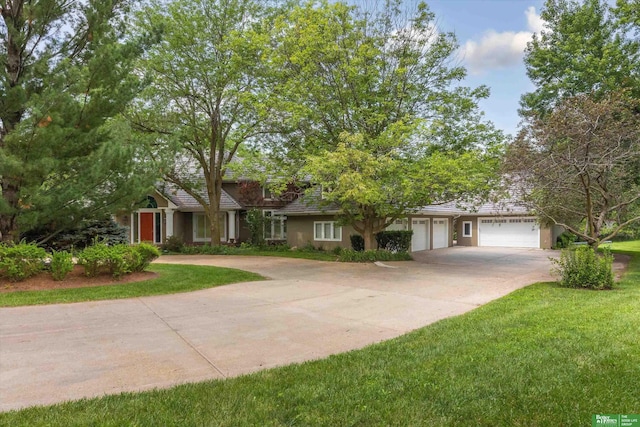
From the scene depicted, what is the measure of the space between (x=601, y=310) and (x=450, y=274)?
6008 mm

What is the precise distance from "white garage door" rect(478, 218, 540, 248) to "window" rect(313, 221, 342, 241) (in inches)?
487

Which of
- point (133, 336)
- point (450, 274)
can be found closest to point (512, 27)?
point (450, 274)

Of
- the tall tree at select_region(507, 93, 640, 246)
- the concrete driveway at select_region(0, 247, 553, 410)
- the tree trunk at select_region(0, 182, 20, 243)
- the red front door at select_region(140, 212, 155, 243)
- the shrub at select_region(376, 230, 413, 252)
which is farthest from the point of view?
the red front door at select_region(140, 212, 155, 243)

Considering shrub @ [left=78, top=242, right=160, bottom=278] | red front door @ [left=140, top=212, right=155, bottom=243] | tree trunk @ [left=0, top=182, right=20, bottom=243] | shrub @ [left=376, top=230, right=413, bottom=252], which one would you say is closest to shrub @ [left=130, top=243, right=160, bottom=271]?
shrub @ [left=78, top=242, right=160, bottom=278]

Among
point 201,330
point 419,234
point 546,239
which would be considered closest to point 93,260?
point 201,330

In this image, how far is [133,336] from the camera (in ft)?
18.9

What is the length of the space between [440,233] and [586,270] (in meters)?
16.7

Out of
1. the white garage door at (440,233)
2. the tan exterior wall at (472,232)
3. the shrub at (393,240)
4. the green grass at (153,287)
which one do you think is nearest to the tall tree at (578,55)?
the shrub at (393,240)

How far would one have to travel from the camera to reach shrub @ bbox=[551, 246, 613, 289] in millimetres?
9852

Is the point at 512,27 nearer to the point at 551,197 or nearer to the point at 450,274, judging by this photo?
the point at 551,197

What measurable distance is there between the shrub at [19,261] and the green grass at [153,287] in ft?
2.60

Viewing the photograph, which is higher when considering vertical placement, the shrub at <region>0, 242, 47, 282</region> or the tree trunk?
the tree trunk

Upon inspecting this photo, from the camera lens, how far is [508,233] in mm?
27469

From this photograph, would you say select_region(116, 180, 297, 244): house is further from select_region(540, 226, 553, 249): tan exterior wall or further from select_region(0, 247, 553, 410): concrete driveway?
select_region(540, 226, 553, 249): tan exterior wall
